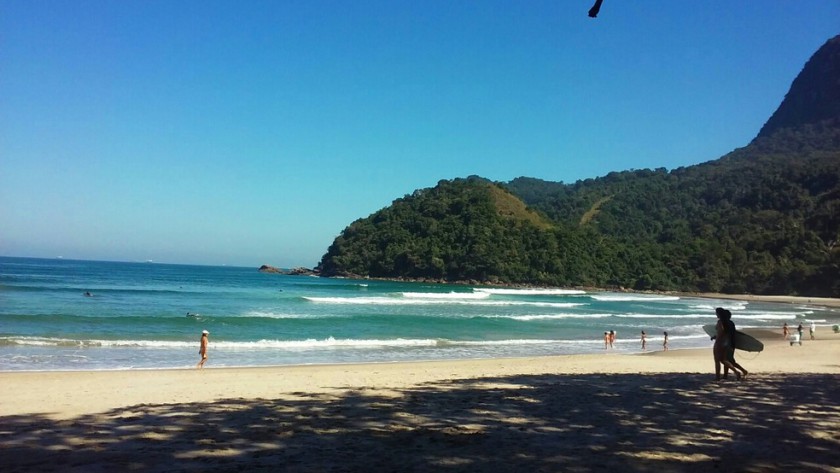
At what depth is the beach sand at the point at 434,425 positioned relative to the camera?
205 inches

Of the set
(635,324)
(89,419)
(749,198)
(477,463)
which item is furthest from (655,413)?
(749,198)

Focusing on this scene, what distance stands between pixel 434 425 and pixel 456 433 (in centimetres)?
49

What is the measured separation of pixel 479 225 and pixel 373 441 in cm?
11131

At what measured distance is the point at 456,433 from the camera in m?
6.27

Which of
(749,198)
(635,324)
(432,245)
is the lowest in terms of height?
(635,324)

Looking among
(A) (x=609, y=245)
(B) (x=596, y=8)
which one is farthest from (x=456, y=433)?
(A) (x=609, y=245)

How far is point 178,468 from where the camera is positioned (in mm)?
5039

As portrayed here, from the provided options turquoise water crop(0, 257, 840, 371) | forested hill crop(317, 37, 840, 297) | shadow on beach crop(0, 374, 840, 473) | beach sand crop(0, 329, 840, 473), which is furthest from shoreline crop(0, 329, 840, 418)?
forested hill crop(317, 37, 840, 297)

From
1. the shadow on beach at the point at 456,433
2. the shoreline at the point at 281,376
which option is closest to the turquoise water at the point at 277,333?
the shoreline at the point at 281,376

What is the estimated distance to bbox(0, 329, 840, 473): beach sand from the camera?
5215 mm

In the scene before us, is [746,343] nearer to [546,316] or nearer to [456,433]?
[456,433]

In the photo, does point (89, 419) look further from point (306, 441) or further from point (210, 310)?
point (210, 310)

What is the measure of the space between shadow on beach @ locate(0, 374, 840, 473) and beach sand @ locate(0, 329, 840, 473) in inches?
0.8

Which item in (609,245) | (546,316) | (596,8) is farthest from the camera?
(609,245)
